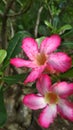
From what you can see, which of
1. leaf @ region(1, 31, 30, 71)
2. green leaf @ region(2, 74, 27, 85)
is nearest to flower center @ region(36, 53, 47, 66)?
green leaf @ region(2, 74, 27, 85)

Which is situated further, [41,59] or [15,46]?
[15,46]

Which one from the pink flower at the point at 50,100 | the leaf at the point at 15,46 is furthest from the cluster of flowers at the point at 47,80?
the leaf at the point at 15,46

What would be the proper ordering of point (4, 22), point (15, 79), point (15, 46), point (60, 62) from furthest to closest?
point (4, 22) → point (15, 46) → point (15, 79) → point (60, 62)

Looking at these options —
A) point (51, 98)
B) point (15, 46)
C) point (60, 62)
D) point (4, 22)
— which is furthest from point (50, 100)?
point (4, 22)

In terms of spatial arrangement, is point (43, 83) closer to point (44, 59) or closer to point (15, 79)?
point (44, 59)

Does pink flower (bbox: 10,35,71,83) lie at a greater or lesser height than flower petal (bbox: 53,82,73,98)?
greater

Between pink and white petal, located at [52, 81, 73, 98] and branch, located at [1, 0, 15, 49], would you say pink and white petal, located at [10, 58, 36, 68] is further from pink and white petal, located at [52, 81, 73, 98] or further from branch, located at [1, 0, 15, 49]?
branch, located at [1, 0, 15, 49]

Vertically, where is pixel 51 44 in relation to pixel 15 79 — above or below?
above

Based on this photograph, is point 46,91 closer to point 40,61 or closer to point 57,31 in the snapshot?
point 40,61
